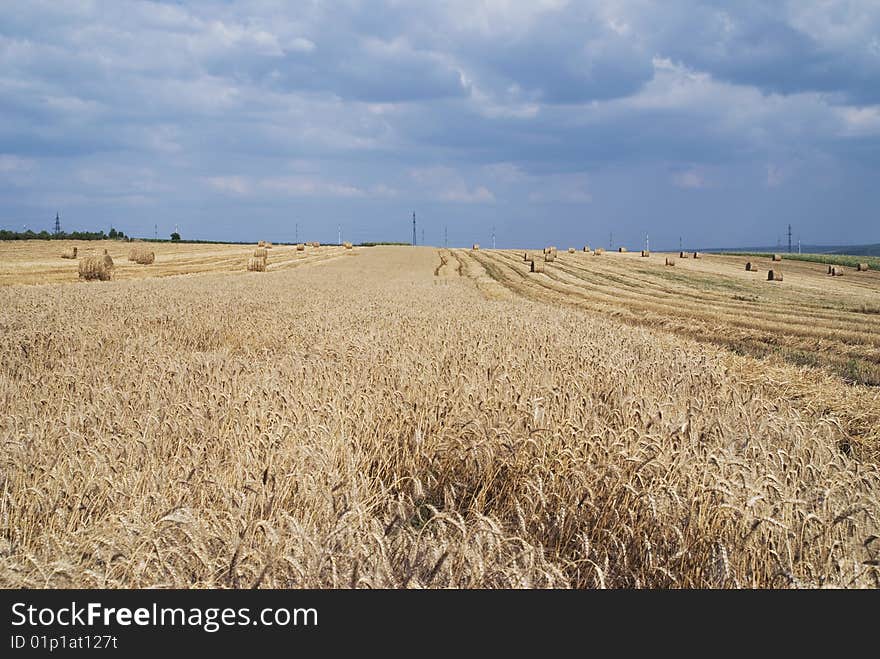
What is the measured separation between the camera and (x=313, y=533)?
2.36m

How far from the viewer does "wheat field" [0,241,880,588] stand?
2.17 m

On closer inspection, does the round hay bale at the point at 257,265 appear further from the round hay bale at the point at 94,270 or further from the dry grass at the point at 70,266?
the round hay bale at the point at 94,270

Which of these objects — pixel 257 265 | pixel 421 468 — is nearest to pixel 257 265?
pixel 257 265

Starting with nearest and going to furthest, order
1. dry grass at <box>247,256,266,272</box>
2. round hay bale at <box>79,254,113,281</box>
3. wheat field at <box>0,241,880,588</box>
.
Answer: wheat field at <box>0,241,880,588</box> < round hay bale at <box>79,254,113,281</box> < dry grass at <box>247,256,266,272</box>

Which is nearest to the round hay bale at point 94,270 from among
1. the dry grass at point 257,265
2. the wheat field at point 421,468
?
the dry grass at point 257,265

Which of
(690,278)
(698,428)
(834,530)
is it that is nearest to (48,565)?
(834,530)

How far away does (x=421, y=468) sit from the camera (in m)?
3.45

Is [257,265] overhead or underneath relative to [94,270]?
overhead

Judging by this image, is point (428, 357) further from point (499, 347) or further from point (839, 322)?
point (839, 322)

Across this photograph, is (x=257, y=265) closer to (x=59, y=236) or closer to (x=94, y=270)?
(x=94, y=270)

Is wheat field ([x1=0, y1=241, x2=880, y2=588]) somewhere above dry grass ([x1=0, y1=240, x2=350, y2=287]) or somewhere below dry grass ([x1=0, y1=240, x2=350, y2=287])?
below

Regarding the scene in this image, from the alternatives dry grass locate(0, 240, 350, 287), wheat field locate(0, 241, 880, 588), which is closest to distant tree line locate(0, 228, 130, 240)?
dry grass locate(0, 240, 350, 287)

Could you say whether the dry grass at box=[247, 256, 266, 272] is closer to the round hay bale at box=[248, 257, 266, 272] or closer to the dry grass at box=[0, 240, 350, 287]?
the round hay bale at box=[248, 257, 266, 272]

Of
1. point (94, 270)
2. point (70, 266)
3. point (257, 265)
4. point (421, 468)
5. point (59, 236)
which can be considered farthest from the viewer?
point (59, 236)
